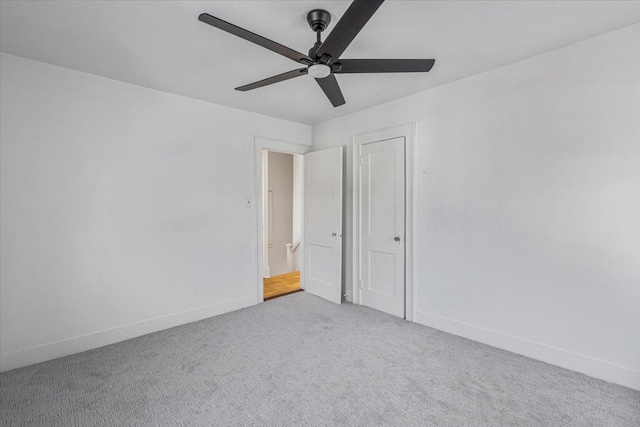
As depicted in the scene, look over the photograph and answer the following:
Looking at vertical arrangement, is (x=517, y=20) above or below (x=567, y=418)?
above

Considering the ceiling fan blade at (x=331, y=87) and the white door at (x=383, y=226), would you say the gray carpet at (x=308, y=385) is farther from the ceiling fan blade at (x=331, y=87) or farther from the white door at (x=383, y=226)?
the ceiling fan blade at (x=331, y=87)

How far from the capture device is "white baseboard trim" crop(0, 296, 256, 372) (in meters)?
2.30

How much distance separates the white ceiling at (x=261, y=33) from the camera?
5.72ft

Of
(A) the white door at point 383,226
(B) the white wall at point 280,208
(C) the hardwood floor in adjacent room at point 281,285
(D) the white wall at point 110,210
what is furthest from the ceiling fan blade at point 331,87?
(B) the white wall at point 280,208

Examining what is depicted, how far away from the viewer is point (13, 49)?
2.17 metres

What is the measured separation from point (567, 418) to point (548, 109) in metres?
2.18

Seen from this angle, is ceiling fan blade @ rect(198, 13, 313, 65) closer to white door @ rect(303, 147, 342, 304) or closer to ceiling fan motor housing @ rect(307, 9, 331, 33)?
ceiling fan motor housing @ rect(307, 9, 331, 33)

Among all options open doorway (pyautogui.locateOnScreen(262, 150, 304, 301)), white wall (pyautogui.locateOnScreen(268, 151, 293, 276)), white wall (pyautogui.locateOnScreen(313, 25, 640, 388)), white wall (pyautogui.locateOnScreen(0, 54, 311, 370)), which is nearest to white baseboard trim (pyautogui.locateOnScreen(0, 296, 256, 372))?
white wall (pyautogui.locateOnScreen(0, 54, 311, 370))

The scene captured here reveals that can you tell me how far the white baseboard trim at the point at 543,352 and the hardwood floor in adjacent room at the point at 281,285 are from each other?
203cm

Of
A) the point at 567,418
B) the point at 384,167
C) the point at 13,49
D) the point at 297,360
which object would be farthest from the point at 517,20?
the point at 13,49

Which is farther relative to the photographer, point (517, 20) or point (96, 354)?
point (96, 354)

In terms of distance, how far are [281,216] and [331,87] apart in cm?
360

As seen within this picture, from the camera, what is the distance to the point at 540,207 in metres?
2.36

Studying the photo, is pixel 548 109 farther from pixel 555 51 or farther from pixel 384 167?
pixel 384 167
